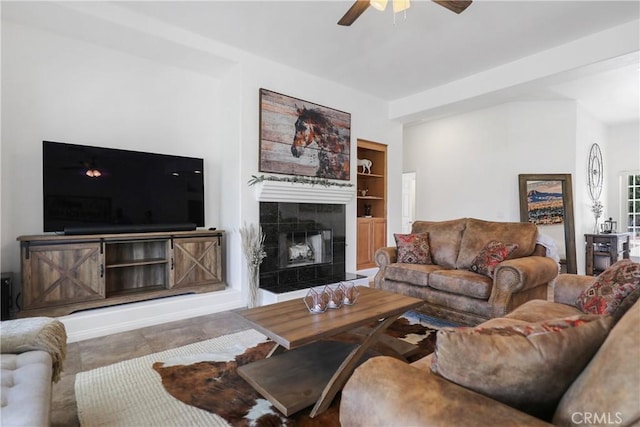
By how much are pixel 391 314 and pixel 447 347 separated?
43.6 inches

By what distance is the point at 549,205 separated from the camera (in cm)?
576

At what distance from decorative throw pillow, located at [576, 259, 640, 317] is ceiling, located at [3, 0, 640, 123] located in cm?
263

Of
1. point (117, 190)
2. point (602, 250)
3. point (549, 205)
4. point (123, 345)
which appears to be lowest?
point (123, 345)

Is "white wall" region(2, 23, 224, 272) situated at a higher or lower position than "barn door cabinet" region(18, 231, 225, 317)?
higher

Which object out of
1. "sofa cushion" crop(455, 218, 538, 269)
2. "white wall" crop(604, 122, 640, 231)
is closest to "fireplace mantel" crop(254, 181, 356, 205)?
"sofa cushion" crop(455, 218, 538, 269)

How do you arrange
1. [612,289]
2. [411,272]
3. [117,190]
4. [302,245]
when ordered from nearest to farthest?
[612,289], [117,190], [411,272], [302,245]

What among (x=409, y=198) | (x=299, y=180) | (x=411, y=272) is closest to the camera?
(x=411, y=272)

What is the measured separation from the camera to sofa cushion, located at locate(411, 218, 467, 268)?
3.72 m

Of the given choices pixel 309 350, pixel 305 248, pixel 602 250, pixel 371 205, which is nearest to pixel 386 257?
pixel 305 248

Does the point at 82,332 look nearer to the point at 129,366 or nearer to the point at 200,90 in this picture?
the point at 129,366

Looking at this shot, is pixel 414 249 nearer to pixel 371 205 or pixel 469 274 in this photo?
pixel 469 274

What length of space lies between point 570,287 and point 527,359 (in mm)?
1903

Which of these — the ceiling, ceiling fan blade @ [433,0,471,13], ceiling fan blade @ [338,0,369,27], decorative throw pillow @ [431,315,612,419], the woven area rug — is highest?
the ceiling

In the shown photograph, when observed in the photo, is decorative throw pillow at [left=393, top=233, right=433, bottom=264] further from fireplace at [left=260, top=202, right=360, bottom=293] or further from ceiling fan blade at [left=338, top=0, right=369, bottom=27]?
ceiling fan blade at [left=338, top=0, right=369, bottom=27]
